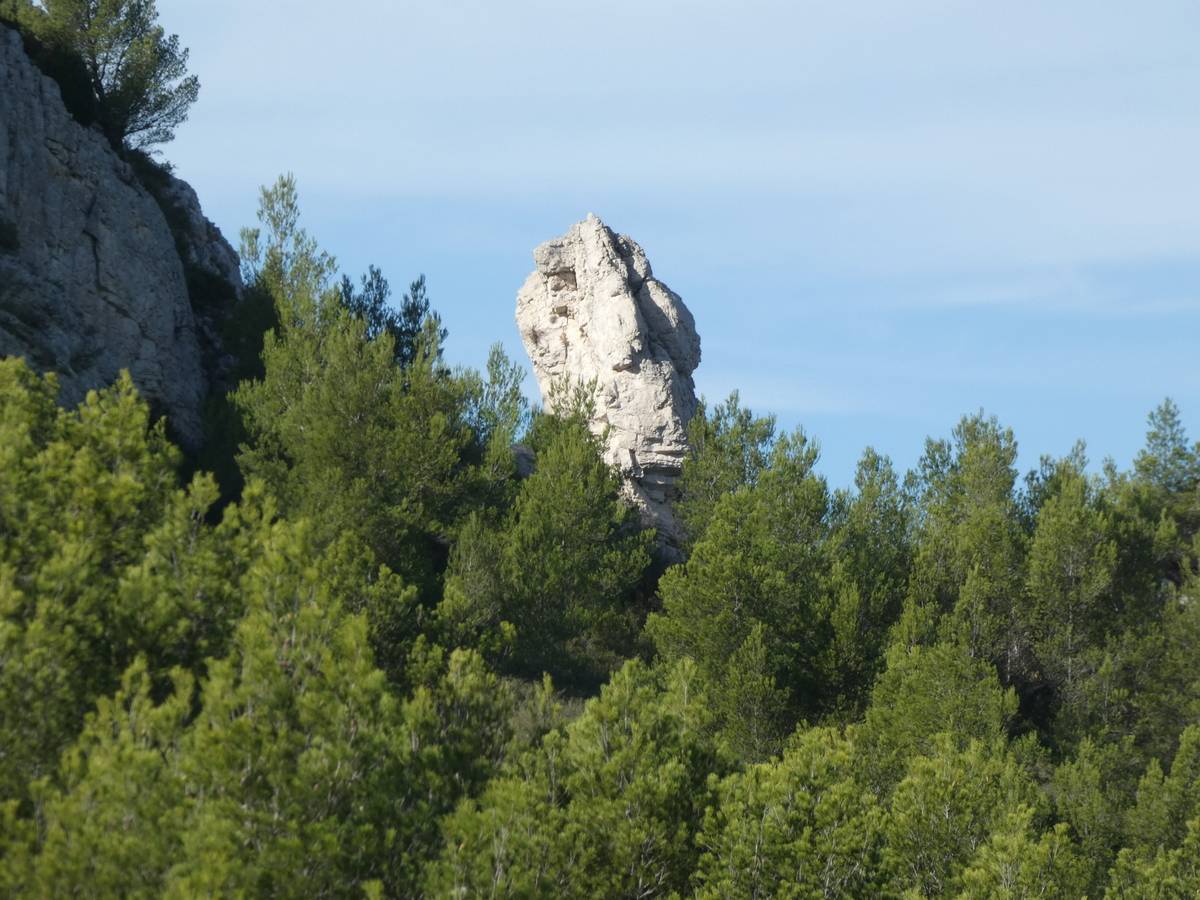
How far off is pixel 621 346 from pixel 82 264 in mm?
23686

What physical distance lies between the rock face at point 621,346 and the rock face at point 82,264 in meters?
17.1

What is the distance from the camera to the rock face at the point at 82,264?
4441 centimetres

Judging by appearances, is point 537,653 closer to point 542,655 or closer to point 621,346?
point 542,655

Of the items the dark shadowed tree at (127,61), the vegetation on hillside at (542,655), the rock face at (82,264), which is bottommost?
the vegetation on hillside at (542,655)

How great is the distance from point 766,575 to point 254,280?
78.9 feet

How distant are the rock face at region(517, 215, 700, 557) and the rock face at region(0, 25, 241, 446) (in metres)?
17.1

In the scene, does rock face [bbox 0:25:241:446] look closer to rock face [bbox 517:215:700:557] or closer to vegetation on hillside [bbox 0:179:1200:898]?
vegetation on hillside [bbox 0:179:1200:898]

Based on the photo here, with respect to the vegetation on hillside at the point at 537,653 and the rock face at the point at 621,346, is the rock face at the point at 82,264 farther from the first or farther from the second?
the rock face at the point at 621,346

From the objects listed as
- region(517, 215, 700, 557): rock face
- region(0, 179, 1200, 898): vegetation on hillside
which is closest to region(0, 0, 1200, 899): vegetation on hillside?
region(0, 179, 1200, 898): vegetation on hillside

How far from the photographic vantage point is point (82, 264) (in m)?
48.2

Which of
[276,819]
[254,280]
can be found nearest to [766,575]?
[254,280]

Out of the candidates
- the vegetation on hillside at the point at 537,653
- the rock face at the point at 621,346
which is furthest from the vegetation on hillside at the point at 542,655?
the rock face at the point at 621,346

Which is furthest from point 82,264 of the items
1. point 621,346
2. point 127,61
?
point 621,346

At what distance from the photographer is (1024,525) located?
189ft
